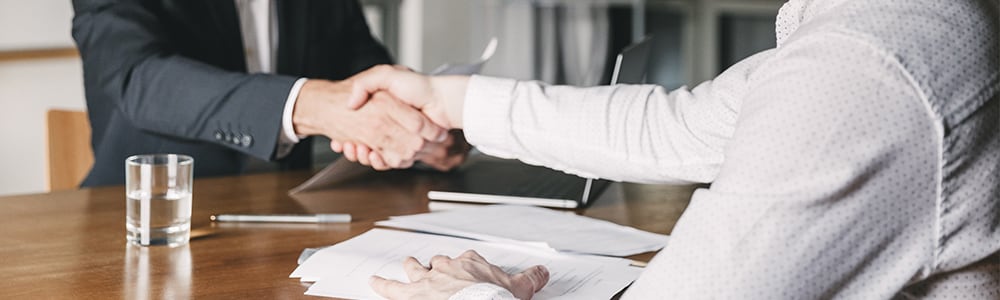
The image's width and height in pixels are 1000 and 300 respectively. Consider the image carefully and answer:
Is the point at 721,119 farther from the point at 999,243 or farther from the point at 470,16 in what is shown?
the point at 470,16

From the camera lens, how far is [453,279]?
1.05m

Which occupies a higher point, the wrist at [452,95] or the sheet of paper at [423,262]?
the wrist at [452,95]

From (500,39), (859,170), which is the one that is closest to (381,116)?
(859,170)

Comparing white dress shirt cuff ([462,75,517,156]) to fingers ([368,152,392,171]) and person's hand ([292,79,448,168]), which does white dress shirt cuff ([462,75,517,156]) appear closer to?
person's hand ([292,79,448,168])

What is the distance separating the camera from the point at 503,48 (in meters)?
4.70

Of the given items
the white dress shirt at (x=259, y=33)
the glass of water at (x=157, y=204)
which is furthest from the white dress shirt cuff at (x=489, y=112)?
the white dress shirt at (x=259, y=33)

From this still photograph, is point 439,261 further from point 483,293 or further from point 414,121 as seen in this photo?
point 414,121

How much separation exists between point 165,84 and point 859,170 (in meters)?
1.29

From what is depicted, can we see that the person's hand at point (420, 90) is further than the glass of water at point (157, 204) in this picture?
Yes

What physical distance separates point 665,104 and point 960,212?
16.8 inches

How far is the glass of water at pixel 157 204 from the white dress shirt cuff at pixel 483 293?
0.45 metres

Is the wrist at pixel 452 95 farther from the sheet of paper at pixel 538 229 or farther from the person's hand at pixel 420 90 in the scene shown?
the sheet of paper at pixel 538 229

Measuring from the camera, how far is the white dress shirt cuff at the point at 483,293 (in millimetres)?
962

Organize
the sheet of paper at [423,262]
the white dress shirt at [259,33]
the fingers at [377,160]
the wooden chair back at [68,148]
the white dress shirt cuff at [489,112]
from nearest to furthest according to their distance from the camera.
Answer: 1. the sheet of paper at [423,262]
2. the white dress shirt cuff at [489,112]
3. the fingers at [377,160]
4. the wooden chair back at [68,148]
5. the white dress shirt at [259,33]
